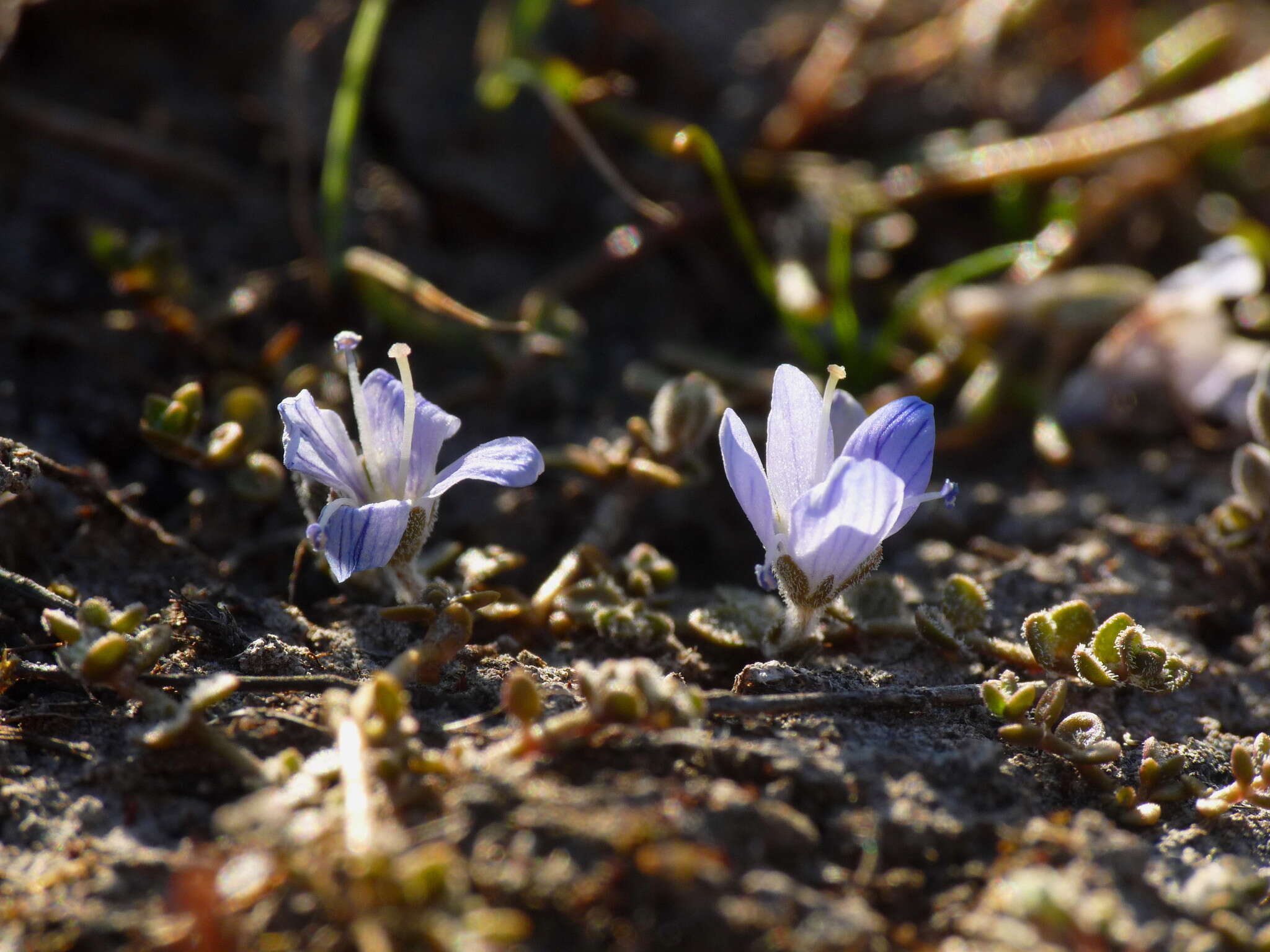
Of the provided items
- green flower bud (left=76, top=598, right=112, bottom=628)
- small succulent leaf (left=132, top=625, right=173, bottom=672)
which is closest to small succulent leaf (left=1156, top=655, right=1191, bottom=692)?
small succulent leaf (left=132, top=625, right=173, bottom=672)

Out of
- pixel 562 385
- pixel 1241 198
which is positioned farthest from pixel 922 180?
pixel 562 385

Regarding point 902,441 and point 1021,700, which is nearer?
point 1021,700

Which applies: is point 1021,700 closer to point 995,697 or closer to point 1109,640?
point 995,697

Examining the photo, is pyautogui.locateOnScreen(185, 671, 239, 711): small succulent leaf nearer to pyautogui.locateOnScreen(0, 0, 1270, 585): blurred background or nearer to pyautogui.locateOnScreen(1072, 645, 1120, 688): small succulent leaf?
pyautogui.locateOnScreen(0, 0, 1270, 585): blurred background

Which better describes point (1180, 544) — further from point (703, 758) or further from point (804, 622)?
point (703, 758)

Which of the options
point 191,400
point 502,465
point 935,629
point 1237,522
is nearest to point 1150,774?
point 935,629

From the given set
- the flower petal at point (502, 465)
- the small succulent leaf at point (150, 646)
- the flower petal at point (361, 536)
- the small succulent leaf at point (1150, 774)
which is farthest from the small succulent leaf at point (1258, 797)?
the small succulent leaf at point (150, 646)
